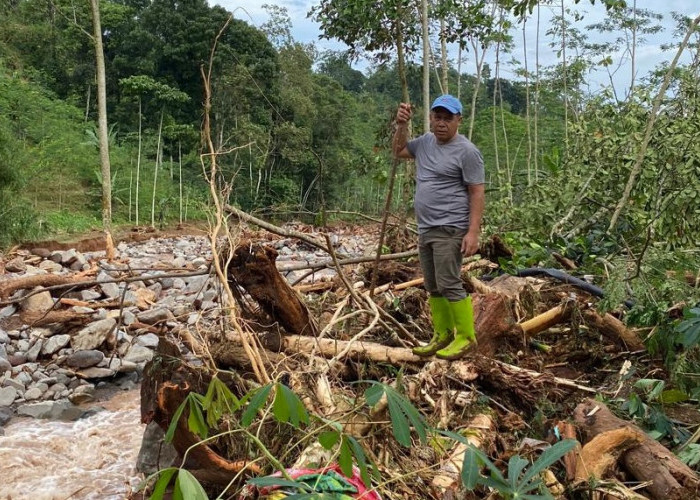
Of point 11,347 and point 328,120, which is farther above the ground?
point 328,120

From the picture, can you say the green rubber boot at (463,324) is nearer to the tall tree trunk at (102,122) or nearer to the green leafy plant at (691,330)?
the green leafy plant at (691,330)

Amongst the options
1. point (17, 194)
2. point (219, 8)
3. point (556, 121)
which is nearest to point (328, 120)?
point (219, 8)

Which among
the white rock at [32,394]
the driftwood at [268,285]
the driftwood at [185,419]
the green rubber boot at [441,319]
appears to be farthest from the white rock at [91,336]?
the green rubber boot at [441,319]

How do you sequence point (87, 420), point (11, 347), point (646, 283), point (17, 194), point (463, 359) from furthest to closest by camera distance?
point (17, 194) < point (11, 347) < point (87, 420) < point (646, 283) < point (463, 359)

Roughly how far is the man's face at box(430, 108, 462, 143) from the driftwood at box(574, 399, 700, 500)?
1633 mm

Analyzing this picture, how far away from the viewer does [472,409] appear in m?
2.96

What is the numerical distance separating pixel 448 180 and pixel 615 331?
5.14 ft

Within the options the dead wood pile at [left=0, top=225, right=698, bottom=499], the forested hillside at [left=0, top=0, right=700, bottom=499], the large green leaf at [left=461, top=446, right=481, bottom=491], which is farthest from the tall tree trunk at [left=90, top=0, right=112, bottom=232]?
the large green leaf at [left=461, top=446, right=481, bottom=491]

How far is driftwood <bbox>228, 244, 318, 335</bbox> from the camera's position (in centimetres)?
337

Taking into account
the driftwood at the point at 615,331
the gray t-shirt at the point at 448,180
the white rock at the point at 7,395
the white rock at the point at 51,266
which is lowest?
the white rock at the point at 7,395

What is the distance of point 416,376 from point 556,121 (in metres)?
29.4

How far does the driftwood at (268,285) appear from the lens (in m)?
3.37

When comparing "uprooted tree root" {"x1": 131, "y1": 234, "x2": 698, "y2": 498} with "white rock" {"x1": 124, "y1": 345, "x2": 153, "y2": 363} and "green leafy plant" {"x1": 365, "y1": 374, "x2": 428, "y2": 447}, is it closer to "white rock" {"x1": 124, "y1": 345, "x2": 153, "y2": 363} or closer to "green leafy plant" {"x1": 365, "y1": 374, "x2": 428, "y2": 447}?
"green leafy plant" {"x1": 365, "y1": 374, "x2": 428, "y2": 447}

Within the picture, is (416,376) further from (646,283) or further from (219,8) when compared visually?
(219,8)
